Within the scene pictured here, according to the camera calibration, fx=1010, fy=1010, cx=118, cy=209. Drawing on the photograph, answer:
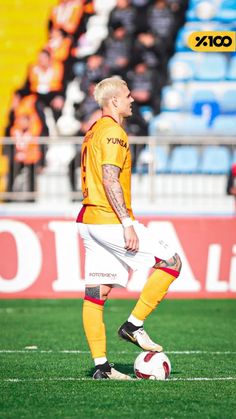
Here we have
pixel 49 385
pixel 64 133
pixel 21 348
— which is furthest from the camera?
pixel 64 133

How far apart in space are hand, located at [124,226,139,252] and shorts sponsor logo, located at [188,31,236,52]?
4.13 feet

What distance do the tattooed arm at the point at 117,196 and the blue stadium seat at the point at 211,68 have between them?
13.5m

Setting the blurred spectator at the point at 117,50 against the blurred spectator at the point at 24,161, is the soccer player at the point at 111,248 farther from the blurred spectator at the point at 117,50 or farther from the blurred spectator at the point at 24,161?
the blurred spectator at the point at 117,50

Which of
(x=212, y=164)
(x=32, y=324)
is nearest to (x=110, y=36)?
(x=212, y=164)

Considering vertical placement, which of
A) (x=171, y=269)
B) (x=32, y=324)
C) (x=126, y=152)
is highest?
(x=126, y=152)

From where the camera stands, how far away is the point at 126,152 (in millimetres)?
6766

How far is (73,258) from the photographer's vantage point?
44.4ft

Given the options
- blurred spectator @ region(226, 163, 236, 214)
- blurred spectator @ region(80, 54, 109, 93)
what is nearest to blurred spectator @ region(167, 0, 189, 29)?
blurred spectator @ region(80, 54, 109, 93)

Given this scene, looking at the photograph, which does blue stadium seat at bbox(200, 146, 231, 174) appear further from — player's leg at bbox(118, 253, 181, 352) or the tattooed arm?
the tattooed arm

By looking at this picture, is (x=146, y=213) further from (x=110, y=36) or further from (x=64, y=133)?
(x=110, y=36)

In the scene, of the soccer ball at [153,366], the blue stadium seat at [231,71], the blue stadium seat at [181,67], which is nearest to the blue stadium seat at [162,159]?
the blue stadium seat at [181,67]

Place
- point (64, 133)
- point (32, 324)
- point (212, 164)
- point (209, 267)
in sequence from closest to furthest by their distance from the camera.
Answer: point (32, 324)
point (209, 267)
point (212, 164)
point (64, 133)

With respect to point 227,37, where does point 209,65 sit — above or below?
above

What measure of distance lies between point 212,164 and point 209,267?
390 centimetres
